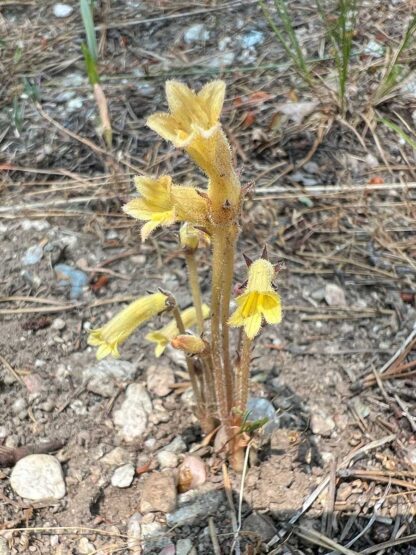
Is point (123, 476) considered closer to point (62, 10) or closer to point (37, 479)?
point (37, 479)

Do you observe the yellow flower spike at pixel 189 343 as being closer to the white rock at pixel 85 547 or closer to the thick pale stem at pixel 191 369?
the thick pale stem at pixel 191 369

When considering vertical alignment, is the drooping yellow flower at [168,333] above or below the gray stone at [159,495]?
above

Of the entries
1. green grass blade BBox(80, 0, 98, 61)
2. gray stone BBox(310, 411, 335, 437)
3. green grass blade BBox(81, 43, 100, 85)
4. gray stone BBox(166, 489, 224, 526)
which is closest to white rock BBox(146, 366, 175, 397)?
gray stone BBox(166, 489, 224, 526)

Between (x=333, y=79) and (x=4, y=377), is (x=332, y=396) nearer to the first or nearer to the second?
(x=4, y=377)

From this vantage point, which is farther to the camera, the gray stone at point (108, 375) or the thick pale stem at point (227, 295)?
the gray stone at point (108, 375)

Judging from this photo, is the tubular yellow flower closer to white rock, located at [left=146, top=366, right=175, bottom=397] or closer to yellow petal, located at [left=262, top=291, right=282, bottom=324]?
yellow petal, located at [left=262, top=291, right=282, bottom=324]

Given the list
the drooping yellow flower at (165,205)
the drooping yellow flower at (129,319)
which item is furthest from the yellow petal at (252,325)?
the drooping yellow flower at (129,319)

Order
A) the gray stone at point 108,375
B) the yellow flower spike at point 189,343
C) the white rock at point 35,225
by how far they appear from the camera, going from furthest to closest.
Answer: the white rock at point 35,225
the gray stone at point 108,375
the yellow flower spike at point 189,343
